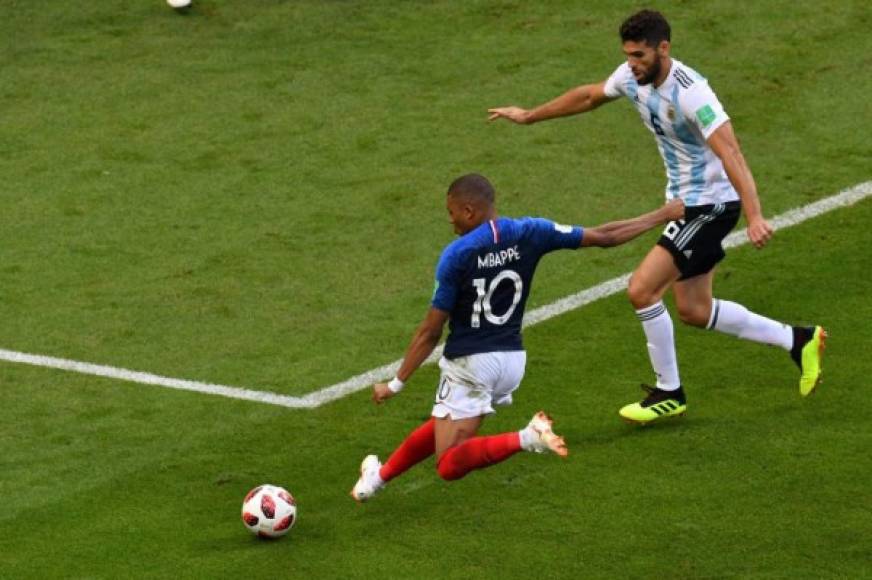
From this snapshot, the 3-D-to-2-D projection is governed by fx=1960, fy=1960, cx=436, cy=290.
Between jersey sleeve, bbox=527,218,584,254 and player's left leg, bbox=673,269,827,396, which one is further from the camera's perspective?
player's left leg, bbox=673,269,827,396

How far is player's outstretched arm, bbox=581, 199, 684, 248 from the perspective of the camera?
34.3 ft

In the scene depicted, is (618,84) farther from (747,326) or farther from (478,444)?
(478,444)

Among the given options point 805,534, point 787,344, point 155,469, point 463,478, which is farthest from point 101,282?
point 805,534

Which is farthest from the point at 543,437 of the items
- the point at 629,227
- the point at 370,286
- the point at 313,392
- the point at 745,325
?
the point at 370,286

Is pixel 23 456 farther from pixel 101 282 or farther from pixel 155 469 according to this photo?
pixel 101 282

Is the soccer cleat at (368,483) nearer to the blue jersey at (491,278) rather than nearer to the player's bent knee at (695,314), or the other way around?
the blue jersey at (491,278)

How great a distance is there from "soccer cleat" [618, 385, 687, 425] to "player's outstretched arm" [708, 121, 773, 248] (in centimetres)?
139

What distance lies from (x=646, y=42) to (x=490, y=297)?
188cm

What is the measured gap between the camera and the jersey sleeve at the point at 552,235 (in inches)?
414

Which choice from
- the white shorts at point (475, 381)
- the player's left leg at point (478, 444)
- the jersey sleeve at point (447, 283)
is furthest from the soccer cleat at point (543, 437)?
the jersey sleeve at point (447, 283)

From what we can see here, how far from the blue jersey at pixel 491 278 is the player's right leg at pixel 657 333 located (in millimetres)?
1159

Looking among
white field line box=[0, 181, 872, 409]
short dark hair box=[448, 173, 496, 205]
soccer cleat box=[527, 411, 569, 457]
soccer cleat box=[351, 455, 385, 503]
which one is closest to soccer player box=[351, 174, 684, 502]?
short dark hair box=[448, 173, 496, 205]

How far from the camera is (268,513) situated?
10430 millimetres

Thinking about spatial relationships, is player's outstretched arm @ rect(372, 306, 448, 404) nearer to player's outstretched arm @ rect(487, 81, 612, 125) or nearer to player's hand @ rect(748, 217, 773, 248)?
player's hand @ rect(748, 217, 773, 248)
